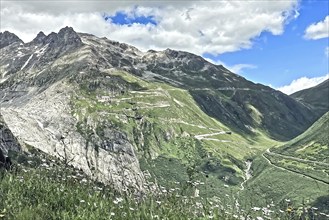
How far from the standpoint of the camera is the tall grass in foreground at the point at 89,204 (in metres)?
26.8

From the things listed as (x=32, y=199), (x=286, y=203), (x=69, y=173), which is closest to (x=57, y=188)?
(x=32, y=199)

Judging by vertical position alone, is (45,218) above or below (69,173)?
below

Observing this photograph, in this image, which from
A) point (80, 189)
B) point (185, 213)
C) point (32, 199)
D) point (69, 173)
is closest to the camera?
point (185, 213)

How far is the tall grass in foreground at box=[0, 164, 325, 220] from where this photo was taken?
88.0ft

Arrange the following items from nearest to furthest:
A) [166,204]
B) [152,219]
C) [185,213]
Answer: [152,219]
[185,213]
[166,204]

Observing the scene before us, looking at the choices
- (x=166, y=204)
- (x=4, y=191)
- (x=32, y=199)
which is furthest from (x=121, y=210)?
(x=4, y=191)

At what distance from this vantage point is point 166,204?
29250mm

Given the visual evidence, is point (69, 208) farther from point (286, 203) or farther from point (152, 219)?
point (286, 203)

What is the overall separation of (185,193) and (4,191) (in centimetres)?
1308

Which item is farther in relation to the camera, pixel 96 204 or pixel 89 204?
pixel 96 204

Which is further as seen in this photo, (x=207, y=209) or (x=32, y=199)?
(x=32, y=199)

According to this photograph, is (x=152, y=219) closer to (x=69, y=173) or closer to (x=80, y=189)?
(x=80, y=189)

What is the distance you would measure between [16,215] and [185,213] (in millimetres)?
10004

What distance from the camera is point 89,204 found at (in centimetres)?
2911
